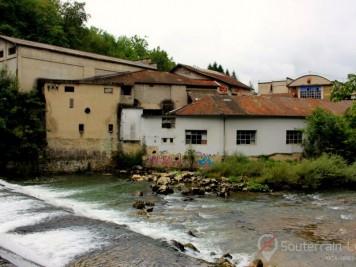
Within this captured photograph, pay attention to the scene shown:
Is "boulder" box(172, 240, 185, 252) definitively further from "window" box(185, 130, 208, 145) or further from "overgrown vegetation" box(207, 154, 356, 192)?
"window" box(185, 130, 208, 145)

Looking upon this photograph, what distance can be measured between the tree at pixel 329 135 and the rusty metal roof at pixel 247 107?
2099 millimetres

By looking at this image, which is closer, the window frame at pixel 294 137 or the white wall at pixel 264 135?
the white wall at pixel 264 135

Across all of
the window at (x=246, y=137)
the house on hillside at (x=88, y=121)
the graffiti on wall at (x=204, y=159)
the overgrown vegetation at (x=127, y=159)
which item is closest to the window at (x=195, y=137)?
the graffiti on wall at (x=204, y=159)

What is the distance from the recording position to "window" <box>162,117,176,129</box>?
24039 millimetres

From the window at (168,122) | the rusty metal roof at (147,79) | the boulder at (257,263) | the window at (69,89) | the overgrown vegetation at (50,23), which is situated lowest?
the boulder at (257,263)

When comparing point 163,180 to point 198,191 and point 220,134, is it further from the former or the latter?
point 220,134

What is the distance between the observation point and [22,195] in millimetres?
15031

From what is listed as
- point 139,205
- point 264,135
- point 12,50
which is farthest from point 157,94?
point 139,205

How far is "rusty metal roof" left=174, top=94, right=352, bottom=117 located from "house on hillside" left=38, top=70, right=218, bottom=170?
359cm

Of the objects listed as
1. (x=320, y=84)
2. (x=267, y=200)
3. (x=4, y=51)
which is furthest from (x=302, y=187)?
(x=320, y=84)

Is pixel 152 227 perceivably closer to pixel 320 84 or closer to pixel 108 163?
pixel 108 163

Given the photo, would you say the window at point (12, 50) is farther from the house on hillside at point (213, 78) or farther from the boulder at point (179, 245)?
the boulder at point (179, 245)

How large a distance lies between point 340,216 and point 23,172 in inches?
691

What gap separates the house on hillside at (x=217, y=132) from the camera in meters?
23.7
